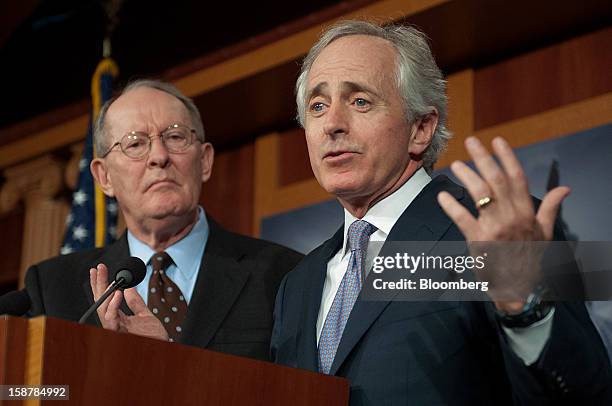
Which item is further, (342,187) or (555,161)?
(555,161)

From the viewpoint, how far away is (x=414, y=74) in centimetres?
267

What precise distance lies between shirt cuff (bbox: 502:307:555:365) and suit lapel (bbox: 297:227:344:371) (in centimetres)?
56

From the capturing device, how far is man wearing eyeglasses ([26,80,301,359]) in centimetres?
317

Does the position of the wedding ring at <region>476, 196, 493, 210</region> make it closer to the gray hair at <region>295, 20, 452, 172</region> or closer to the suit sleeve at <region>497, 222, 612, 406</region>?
the suit sleeve at <region>497, 222, 612, 406</region>

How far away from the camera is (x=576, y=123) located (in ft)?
12.8

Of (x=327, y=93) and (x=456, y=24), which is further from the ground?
(x=456, y=24)

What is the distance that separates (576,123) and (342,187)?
165cm

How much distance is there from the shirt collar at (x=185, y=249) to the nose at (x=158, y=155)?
23cm

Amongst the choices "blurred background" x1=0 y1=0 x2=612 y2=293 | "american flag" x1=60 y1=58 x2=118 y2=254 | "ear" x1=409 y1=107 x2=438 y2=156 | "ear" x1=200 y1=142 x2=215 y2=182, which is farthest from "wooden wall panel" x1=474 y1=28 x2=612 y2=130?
"american flag" x1=60 y1=58 x2=118 y2=254

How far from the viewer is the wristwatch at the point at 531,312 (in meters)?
1.89

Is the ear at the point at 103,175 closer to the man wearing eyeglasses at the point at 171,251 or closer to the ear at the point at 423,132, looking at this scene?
the man wearing eyeglasses at the point at 171,251

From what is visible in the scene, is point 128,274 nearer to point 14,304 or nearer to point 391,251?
point 14,304

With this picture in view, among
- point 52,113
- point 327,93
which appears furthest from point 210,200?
point 327,93

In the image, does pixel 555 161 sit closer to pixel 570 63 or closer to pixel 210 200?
pixel 570 63
